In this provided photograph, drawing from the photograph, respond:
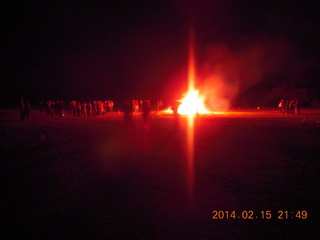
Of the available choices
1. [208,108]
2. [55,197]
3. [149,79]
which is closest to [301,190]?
[55,197]

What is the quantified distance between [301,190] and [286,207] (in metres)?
1.29

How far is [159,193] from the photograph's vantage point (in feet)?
22.1

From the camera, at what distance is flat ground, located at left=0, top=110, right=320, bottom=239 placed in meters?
4.96

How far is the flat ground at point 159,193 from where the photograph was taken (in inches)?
195

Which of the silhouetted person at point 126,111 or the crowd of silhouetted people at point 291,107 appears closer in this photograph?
the silhouetted person at point 126,111
